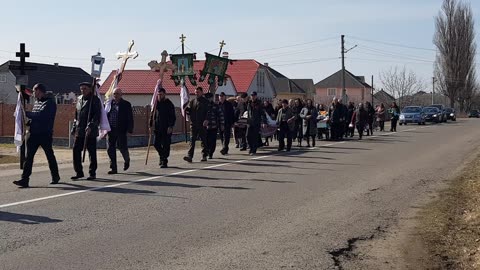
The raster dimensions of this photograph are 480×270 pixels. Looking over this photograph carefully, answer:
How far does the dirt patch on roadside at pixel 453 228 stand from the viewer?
24.2 ft

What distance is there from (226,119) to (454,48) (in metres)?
72.5

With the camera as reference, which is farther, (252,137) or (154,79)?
(154,79)

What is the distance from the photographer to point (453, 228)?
9.05m

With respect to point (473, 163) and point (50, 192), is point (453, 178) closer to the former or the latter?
point (473, 163)

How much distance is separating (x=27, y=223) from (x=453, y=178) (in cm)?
952

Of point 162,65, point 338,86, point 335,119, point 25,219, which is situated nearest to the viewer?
point 25,219

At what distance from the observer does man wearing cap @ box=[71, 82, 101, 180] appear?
12.9 m

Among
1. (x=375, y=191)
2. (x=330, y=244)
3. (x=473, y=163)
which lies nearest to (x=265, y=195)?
(x=375, y=191)

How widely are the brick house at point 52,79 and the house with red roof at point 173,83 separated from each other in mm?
11069

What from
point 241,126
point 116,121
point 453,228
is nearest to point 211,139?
point 241,126

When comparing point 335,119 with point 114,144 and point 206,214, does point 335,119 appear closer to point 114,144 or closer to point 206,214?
point 114,144

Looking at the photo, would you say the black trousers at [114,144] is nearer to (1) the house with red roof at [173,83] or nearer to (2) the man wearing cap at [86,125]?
(2) the man wearing cap at [86,125]

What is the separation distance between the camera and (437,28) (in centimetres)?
8600

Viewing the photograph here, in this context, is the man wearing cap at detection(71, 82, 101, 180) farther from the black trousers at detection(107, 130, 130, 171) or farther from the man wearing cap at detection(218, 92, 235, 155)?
the man wearing cap at detection(218, 92, 235, 155)
